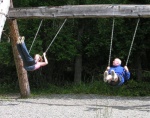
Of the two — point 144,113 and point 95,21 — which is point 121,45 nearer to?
point 95,21

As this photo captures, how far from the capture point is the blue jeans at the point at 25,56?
24.2 ft

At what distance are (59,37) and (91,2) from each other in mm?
2131

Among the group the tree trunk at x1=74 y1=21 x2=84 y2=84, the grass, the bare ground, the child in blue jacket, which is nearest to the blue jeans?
the child in blue jacket

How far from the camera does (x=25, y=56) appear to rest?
749cm

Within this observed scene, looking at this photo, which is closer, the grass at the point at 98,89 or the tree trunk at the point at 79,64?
the grass at the point at 98,89

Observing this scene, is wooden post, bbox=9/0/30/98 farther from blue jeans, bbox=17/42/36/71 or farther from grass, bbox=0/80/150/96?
blue jeans, bbox=17/42/36/71

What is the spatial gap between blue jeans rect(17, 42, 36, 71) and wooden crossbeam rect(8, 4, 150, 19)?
1673mm

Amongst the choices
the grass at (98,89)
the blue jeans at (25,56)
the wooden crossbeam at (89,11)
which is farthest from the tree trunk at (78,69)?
the blue jeans at (25,56)

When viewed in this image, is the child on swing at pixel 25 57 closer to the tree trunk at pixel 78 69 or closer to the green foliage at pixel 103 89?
the green foliage at pixel 103 89

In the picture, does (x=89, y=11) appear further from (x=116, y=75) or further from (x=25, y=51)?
(x=25, y=51)

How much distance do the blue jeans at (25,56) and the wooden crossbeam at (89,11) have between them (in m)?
1.67

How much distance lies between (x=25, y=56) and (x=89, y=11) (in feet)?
6.75

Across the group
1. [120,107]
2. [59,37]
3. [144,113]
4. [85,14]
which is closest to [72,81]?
[59,37]

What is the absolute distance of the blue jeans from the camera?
7388mm
